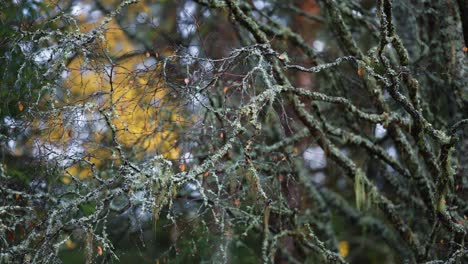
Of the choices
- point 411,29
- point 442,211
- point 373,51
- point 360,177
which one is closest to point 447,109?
point 411,29

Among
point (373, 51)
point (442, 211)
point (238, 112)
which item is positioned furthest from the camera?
point (442, 211)

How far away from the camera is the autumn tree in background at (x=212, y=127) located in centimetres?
445

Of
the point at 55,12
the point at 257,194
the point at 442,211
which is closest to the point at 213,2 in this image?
the point at 55,12

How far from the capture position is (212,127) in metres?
5.08

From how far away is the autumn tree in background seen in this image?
14.6ft

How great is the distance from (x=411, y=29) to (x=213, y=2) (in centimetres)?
261

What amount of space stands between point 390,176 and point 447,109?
34.8 inches

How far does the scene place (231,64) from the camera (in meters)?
4.69

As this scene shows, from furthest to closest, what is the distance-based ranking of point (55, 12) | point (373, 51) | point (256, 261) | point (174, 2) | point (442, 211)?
point (256, 261), point (174, 2), point (55, 12), point (442, 211), point (373, 51)

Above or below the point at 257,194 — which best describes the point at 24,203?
above

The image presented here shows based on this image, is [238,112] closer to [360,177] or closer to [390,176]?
[360,177]

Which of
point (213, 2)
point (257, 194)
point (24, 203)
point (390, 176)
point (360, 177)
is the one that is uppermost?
point (213, 2)

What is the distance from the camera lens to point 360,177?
604 centimetres

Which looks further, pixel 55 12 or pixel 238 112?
pixel 55 12
